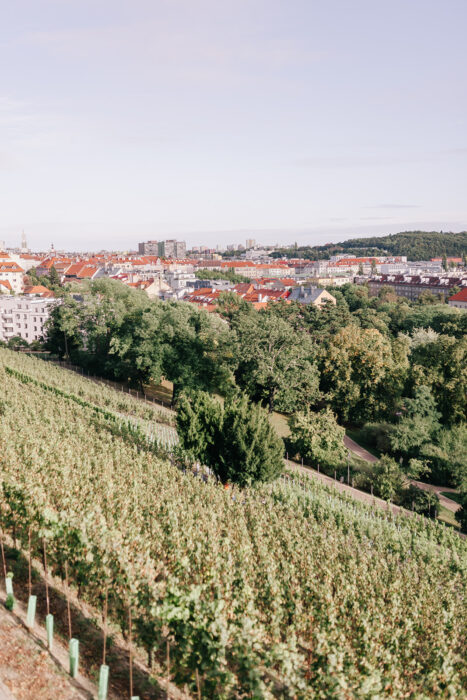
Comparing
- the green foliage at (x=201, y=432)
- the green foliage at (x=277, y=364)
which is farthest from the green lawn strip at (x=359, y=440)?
the green foliage at (x=201, y=432)

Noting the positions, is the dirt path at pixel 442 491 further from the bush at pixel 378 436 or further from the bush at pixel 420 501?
the bush at pixel 378 436

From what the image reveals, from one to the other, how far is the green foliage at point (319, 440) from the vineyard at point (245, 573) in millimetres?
8211

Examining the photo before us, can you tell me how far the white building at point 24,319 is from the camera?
72375 mm

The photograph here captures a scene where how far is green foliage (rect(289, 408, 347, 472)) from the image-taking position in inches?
1127

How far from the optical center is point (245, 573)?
10727 millimetres

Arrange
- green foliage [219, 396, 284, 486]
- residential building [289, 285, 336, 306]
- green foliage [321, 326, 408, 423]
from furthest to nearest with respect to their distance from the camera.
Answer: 1. residential building [289, 285, 336, 306]
2. green foliage [321, 326, 408, 423]
3. green foliage [219, 396, 284, 486]

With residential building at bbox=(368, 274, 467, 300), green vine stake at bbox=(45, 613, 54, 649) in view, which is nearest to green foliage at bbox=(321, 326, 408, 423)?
green vine stake at bbox=(45, 613, 54, 649)

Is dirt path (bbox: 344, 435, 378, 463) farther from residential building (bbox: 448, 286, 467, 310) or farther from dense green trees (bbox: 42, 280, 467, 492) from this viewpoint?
residential building (bbox: 448, 286, 467, 310)

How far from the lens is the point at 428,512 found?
24.3m

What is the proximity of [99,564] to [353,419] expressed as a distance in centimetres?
3107

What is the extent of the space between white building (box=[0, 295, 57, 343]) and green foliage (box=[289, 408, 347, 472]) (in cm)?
5260

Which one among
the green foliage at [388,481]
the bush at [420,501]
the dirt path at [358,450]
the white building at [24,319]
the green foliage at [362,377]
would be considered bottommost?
the dirt path at [358,450]

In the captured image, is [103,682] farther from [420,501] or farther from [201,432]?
[420,501]

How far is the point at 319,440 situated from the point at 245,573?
18665 mm
